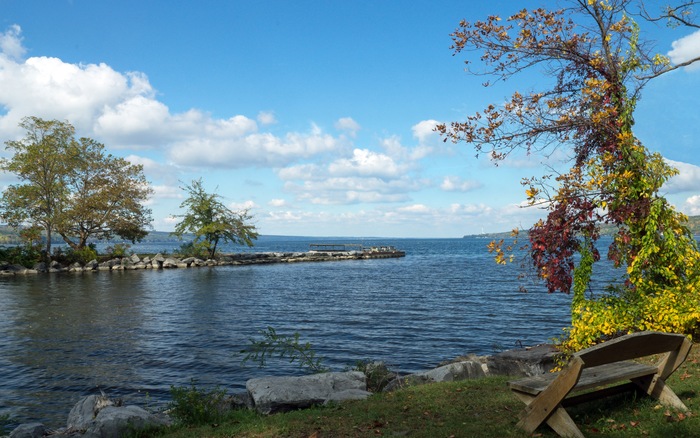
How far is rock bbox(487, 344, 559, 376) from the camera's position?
10.3 metres

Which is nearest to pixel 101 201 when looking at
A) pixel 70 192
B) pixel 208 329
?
pixel 70 192

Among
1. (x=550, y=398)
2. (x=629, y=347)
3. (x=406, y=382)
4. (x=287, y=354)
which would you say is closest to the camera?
(x=550, y=398)

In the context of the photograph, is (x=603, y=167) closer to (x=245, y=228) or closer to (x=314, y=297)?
(x=314, y=297)

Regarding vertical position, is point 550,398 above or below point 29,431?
above

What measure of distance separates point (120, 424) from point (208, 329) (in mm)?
11922

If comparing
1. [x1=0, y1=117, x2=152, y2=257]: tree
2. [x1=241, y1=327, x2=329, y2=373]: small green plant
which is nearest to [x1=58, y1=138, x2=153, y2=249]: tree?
[x1=0, y1=117, x2=152, y2=257]: tree

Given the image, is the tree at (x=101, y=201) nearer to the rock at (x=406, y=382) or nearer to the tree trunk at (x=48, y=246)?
the tree trunk at (x=48, y=246)

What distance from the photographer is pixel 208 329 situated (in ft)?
62.1

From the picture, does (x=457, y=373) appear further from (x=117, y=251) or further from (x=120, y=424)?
(x=117, y=251)

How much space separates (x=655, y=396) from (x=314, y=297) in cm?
2331

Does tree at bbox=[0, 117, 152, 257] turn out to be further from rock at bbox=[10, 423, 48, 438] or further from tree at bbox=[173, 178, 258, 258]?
rock at bbox=[10, 423, 48, 438]

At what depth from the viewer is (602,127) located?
966cm

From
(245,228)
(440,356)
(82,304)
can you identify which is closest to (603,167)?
(440,356)

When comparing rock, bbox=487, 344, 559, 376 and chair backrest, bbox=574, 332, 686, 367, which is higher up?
chair backrest, bbox=574, 332, 686, 367
